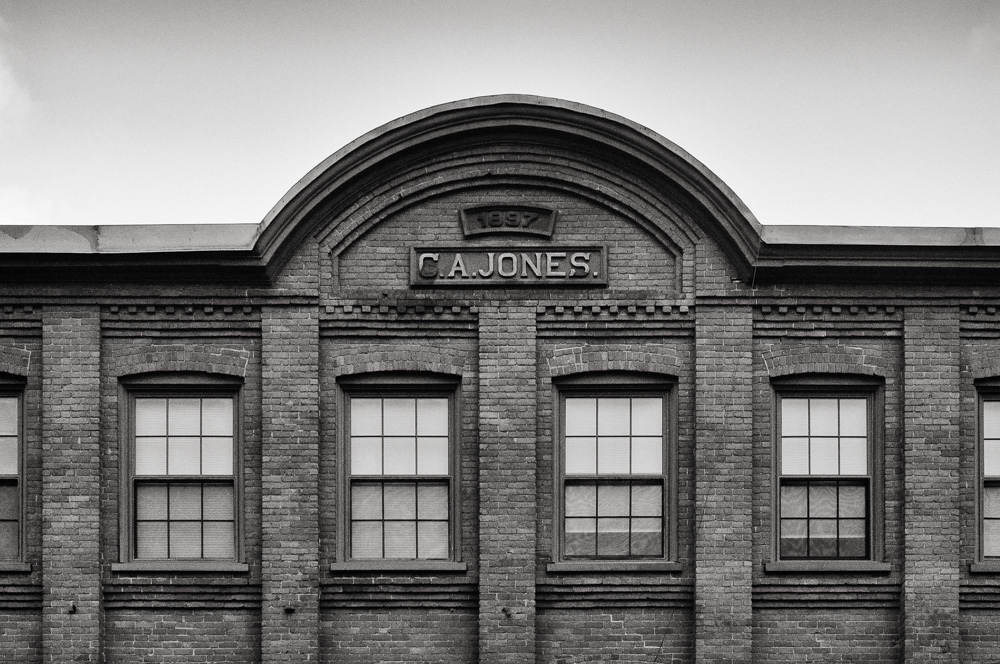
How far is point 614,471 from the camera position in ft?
32.9

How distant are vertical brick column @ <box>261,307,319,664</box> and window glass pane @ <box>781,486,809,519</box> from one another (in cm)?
536

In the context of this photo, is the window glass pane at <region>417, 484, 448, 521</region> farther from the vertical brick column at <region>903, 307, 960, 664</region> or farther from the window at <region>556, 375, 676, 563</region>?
the vertical brick column at <region>903, 307, 960, 664</region>

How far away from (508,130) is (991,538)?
7357 mm

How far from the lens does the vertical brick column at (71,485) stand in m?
9.62

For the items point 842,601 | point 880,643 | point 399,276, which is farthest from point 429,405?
point 880,643

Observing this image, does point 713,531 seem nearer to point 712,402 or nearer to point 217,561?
point 712,402

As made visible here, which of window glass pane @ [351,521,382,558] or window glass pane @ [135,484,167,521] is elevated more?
window glass pane @ [135,484,167,521]

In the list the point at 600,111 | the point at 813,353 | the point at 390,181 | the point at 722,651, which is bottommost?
the point at 722,651

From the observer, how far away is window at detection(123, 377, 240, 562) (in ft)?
32.6

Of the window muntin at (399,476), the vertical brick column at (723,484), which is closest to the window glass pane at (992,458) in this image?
the vertical brick column at (723,484)

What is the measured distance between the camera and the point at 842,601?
9844 mm

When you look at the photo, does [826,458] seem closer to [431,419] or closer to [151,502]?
[431,419]

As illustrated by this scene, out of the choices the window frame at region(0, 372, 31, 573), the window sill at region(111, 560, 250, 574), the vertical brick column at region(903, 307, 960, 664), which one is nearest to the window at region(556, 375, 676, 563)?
the vertical brick column at region(903, 307, 960, 664)

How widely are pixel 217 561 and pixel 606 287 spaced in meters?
5.44
